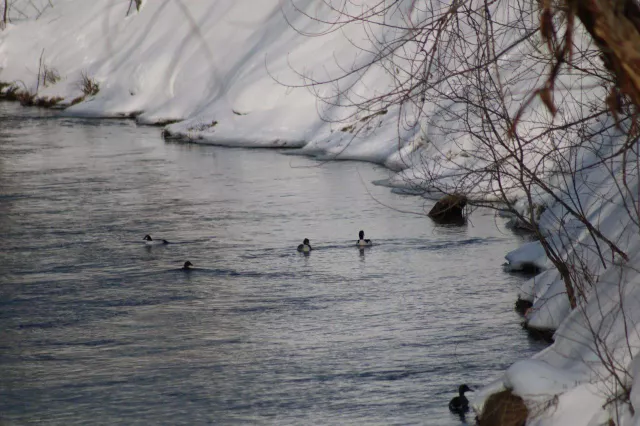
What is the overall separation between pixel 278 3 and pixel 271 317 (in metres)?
26.0

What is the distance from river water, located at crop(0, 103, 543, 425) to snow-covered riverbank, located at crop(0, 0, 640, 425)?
1.10 metres

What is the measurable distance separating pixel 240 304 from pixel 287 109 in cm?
1813

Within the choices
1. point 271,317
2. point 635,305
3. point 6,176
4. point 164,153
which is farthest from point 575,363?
point 164,153

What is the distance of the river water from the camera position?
36.0ft

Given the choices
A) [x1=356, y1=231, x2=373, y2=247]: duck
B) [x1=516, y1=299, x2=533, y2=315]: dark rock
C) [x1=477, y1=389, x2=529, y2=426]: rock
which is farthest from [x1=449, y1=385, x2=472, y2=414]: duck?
[x1=356, y1=231, x2=373, y2=247]: duck

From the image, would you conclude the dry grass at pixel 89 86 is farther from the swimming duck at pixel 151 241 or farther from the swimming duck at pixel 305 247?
the swimming duck at pixel 305 247

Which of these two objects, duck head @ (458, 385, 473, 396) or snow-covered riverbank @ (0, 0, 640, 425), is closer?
snow-covered riverbank @ (0, 0, 640, 425)

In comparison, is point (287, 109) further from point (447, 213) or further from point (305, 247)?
point (305, 247)

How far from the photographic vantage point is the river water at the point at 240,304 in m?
11.0

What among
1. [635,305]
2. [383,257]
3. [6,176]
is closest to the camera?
[635,305]

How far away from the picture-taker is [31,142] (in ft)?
100

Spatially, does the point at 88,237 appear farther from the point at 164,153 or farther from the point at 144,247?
the point at 164,153

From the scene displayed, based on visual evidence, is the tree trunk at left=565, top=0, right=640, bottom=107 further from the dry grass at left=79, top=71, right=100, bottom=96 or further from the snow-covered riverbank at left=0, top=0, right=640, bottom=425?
the dry grass at left=79, top=71, right=100, bottom=96

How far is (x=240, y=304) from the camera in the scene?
48.0 ft
